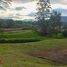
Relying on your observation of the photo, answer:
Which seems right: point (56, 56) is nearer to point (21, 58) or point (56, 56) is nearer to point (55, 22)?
point (21, 58)

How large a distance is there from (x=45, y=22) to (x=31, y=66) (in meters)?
60.9

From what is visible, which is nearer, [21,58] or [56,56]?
[21,58]

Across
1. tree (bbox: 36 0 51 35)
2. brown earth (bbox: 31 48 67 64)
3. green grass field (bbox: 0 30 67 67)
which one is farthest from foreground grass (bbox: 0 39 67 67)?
tree (bbox: 36 0 51 35)

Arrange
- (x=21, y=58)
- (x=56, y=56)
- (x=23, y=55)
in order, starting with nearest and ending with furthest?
(x=21, y=58) < (x=23, y=55) < (x=56, y=56)

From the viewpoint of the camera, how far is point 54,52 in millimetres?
31609

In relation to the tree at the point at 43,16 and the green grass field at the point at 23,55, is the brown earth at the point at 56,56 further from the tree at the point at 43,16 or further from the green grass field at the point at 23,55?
the tree at the point at 43,16

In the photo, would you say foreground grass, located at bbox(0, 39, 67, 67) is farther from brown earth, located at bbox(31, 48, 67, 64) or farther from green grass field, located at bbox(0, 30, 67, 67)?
brown earth, located at bbox(31, 48, 67, 64)

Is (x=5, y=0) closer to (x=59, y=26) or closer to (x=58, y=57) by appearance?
(x=58, y=57)

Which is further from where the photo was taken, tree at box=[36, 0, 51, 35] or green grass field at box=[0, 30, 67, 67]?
tree at box=[36, 0, 51, 35]

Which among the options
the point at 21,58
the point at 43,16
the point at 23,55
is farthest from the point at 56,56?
the point at 43,16

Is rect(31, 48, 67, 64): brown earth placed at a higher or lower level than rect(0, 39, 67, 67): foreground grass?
lower

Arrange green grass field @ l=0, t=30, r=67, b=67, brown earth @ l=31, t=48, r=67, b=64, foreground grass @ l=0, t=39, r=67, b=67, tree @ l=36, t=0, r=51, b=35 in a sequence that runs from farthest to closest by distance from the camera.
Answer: tree @ l=36, t=0, r=51, b=35
brown earth @ l=31, t=48, r=67, b=64
green grass field @ l=0, t=30, r=67, b=67
foreground grass @ l=0, t=39, r=67, b=67

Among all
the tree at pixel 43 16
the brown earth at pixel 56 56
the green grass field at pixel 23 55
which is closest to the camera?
the green grass field at pixel 23 55

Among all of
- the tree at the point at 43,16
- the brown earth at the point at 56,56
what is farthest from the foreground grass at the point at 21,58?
the tree at the point at 43,16
